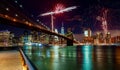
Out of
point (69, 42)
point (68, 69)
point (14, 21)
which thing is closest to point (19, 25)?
point (14, 21)

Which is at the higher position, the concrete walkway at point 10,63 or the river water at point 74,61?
the concrete walkway at point 10,63

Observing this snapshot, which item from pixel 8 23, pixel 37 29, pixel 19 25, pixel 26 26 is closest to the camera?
pixel 8 23

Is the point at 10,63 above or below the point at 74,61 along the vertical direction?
above

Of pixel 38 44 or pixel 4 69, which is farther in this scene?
pixel 38 44

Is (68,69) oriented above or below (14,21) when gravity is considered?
below

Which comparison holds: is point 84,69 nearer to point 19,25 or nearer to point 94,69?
point 94,69

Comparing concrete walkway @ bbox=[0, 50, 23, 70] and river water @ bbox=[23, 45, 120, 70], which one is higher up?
concrete walkway @ bbox=[0, 50, 23, 70]

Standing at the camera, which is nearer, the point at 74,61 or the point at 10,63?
the point at 10,63

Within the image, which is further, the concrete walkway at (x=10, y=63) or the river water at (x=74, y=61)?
the river water at (x=74, y=61)

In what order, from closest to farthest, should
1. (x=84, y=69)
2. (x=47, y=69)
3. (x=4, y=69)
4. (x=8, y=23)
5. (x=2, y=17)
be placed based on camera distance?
(x=4, y=69) → (x=47, y=69) → (x=84, y=69) → (x=2, y=17) → (x=8, y=23)

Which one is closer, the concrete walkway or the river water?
the concrete walkway
